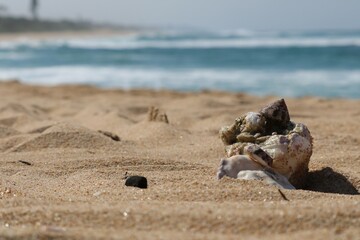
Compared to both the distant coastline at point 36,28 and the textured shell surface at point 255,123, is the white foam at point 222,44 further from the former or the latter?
the textured shell surface at point 255,123

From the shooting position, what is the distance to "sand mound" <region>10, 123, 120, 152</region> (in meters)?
3.88

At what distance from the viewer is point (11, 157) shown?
3.56 m

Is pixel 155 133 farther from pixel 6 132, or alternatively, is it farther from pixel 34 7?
pixel 34 7

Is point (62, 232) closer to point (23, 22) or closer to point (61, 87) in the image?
point (61, 87)

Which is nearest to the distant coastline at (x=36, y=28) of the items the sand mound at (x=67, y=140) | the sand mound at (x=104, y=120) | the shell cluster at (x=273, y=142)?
the sand mound at (x=104, y=120)

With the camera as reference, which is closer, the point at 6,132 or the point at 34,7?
the point at 6,132

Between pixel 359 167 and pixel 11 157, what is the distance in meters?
1.97

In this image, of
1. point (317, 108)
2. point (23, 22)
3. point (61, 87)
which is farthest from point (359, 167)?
point (23, 22)

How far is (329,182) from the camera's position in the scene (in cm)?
298

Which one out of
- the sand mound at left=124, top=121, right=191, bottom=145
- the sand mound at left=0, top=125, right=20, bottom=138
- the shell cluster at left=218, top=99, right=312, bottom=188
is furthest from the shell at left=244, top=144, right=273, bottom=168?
the sand mound at left=0, top=125, right=20, bottom=138

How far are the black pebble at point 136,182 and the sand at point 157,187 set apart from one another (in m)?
0.04

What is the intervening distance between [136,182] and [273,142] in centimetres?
65

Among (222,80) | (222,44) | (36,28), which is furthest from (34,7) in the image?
(222,80)

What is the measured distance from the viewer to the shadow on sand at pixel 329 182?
114 inches
